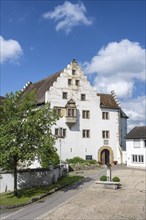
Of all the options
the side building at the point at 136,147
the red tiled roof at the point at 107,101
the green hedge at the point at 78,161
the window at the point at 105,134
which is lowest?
the green hedge at the point at 78,161

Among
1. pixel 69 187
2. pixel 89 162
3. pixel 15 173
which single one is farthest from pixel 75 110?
pixel 15 173

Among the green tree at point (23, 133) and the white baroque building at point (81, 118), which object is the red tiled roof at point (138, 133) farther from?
the green tree at point (23, 133)

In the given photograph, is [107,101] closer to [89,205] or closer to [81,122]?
[81,122]

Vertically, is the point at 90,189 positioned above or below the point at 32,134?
below

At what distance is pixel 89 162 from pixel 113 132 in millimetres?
8250

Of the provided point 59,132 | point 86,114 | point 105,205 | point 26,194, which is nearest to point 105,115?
point 86,114

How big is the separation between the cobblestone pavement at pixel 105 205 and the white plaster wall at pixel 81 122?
18.1 metres

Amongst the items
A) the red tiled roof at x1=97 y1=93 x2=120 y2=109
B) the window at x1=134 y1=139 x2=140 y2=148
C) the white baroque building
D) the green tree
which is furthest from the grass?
the red tiled roof at x1=97 y1=93 x2=120 y2=109

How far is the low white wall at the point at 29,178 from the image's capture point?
3272 cm

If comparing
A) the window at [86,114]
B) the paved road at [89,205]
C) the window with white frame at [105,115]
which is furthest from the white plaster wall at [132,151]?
the paved road at [89,205]

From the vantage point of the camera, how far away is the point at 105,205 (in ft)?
86.0

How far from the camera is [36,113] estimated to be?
102ft

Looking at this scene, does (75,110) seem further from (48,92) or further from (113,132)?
(113,132)

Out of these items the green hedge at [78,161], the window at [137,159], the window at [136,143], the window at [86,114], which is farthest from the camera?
the window at [86,114]
